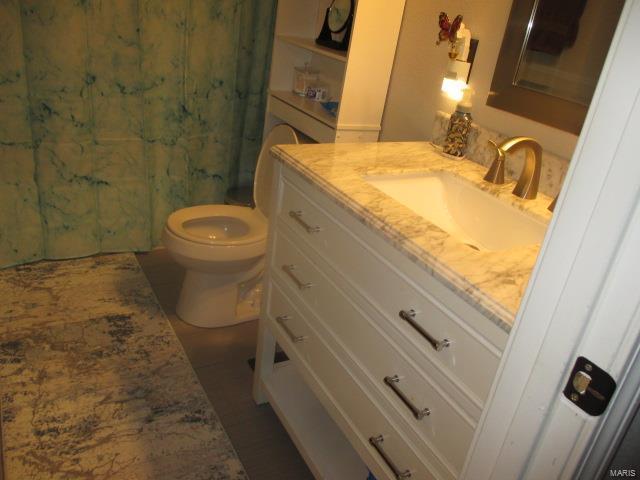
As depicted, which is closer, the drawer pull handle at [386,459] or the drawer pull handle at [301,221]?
the drawer pull handle at [386,459]

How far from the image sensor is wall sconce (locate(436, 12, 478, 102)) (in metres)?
1.59

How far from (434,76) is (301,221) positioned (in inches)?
30.2

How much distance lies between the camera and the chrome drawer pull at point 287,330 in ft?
5.02

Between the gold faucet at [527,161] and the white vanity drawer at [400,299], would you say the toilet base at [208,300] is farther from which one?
the gold faucet at [527,161]

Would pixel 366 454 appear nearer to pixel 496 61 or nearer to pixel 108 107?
pixel 496 61

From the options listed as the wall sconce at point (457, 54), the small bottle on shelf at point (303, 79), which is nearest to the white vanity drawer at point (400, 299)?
the wall sconce at point (457, 54)

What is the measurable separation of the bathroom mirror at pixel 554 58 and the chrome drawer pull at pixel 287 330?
2.95 ft

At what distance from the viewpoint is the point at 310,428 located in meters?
1.68

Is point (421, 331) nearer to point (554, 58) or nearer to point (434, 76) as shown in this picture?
point (554, 58)

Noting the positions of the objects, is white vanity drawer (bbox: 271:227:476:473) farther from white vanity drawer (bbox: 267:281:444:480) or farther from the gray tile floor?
the gray tile floor

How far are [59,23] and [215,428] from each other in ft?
5.63

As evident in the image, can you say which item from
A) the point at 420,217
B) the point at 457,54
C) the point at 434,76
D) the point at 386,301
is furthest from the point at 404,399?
the point at 434,76

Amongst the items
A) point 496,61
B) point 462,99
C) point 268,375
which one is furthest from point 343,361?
point 496,61

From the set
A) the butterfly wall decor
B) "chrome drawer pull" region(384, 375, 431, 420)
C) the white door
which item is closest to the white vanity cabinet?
"chrome drawer pull" region(384, 375, 431, 420)
